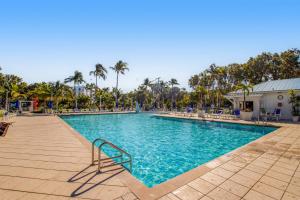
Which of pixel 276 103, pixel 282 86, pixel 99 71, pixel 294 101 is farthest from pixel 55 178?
pixel 99 71

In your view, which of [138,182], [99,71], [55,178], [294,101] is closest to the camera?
[138,182]

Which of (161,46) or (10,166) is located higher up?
(161,46)

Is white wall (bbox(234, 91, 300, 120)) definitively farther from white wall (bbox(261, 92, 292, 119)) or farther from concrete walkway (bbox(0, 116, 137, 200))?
concrete walkway (bbox(0, 116, 137, 200))

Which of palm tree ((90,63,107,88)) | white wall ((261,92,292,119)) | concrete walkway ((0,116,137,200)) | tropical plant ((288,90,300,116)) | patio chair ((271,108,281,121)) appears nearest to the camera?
concrete walkway ((0,116,137,200))

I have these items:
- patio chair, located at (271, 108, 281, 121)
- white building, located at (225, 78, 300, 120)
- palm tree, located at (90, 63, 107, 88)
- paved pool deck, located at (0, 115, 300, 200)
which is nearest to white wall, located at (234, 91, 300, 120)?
white building, located at (225, 78, 300, 120)

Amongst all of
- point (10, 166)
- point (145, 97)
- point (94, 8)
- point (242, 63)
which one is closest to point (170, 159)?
point (10, 166)

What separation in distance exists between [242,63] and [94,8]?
32.2 metres

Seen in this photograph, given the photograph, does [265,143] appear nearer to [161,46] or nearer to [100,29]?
[161,46]

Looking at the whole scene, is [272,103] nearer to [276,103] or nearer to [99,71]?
[276,103]

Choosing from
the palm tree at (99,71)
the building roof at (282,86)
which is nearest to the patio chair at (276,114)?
the building roof at (282,86)

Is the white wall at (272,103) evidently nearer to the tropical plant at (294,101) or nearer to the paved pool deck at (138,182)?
the tropical plant at (294,101)

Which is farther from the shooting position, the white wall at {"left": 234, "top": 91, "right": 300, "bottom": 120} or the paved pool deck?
the white wall at {"left": 234, "top": 91, "right": 300, "bottom": 120}

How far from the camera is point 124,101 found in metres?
38.7

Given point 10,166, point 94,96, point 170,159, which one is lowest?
point 170,159
